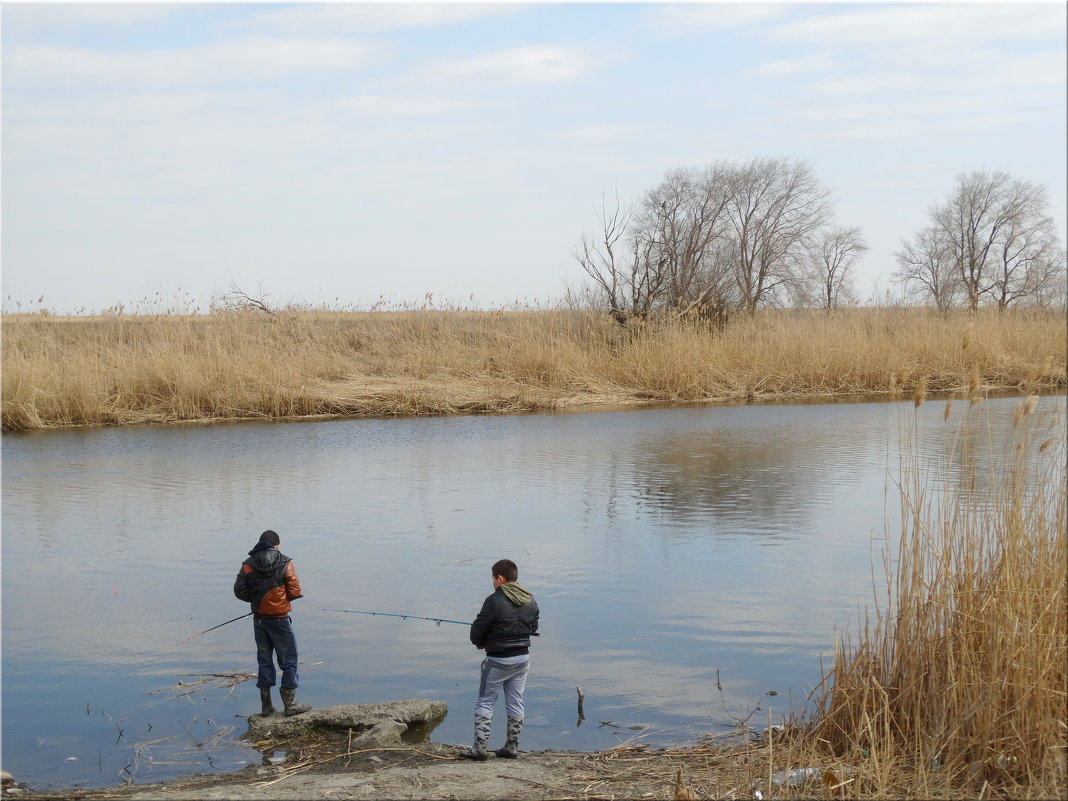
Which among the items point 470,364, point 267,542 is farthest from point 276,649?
point 470,364

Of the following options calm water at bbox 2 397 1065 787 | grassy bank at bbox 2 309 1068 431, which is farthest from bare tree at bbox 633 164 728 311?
calm water at bbox 2 397 1065 787

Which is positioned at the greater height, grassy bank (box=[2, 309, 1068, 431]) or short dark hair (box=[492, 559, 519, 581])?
grassy bank (box=[2, 309, 1068, 431])

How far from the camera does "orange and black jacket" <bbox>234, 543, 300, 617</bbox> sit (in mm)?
5688

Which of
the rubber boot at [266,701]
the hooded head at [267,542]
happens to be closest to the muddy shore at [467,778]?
the rubber boot at [266,701]

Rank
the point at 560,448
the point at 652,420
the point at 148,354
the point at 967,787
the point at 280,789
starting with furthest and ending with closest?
the point at 148,354 < the point at 652,420 < the point at 560,448 < the point at 280,789 < the point at 967,787

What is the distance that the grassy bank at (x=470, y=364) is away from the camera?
64.6 feet

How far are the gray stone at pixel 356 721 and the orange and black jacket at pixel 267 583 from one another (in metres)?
0.62

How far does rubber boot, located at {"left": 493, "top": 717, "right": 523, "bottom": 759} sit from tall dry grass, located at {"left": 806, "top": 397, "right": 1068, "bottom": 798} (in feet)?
4.82

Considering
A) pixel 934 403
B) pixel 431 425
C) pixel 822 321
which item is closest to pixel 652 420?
pixel 431 425

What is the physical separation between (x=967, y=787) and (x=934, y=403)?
16.6 m

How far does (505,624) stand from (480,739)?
59 cm

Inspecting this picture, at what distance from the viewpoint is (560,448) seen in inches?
595

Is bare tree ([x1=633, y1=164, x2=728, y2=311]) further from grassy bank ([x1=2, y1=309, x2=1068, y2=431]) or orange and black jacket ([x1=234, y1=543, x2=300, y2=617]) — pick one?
orange and black jacket ([x1=234, y1=543, x2=300, y2=617])

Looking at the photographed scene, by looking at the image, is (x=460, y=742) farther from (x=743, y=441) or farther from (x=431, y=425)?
(x=431, y=425)
